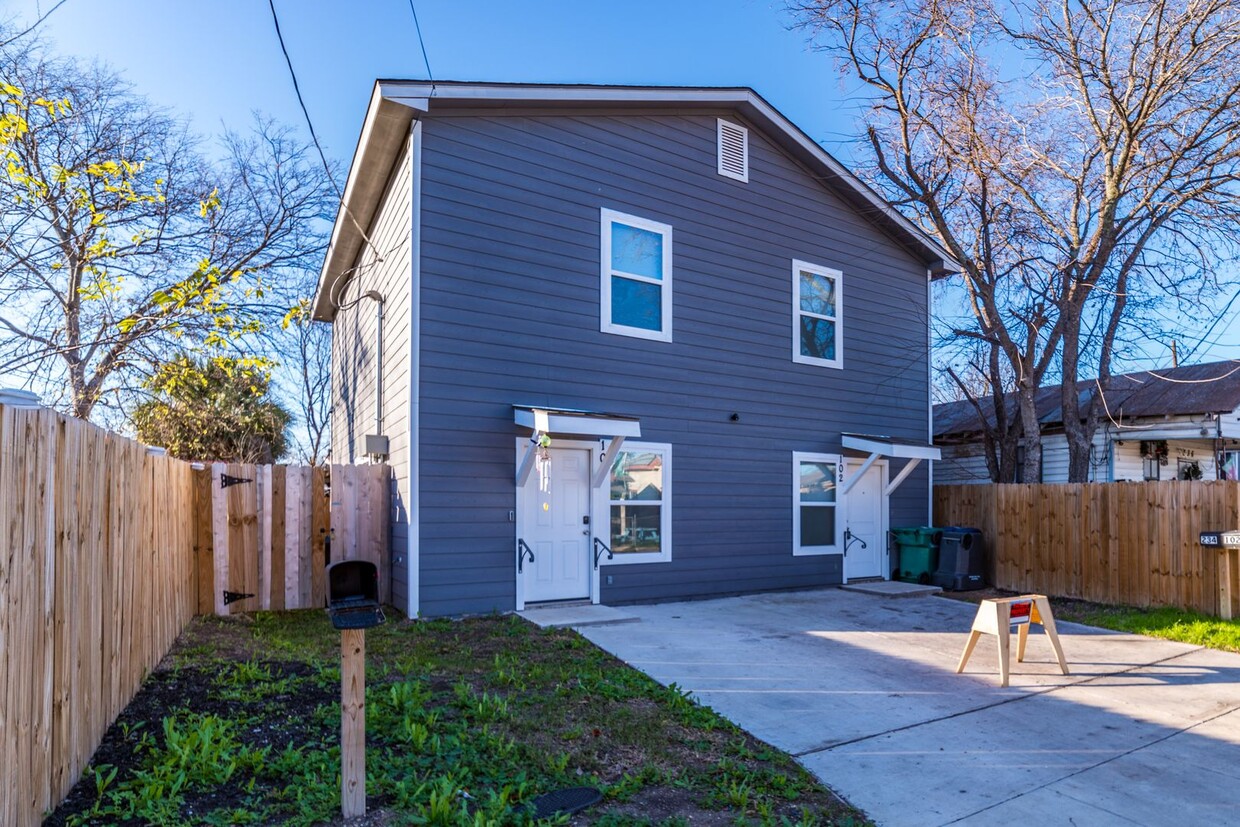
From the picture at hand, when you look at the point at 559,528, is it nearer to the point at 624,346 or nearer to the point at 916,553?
the point at 624,346

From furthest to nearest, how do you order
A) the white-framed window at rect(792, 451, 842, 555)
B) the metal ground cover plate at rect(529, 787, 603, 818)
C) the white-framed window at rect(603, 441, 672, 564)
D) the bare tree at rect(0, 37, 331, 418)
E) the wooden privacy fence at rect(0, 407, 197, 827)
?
the white-framed window at rect(792, 451, 842, 555)
the bare tree at rect(0, 37, 331, 418)
the white-framed window at rect(603, 441, 672, 564)
the metal ground cover plate at rect(529, 787, 603, 818)
the wooden privacy fence at rect(0, 407, 197, 827)

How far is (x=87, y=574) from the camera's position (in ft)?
12.6

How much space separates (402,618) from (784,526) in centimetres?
524

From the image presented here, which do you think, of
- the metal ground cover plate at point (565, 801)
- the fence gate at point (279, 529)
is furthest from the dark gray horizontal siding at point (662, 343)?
the metal ground cover plate at point (565, 801)

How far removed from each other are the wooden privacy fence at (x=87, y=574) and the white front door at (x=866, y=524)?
780 centimetres

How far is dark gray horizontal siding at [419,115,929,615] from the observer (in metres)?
8.20

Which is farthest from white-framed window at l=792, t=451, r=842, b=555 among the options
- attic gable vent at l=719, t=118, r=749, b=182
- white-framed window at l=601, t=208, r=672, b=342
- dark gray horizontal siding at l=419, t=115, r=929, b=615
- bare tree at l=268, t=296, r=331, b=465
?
bare tree at l=268, t=296, r=331, b=465

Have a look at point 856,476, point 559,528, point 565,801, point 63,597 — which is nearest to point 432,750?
point 565,801

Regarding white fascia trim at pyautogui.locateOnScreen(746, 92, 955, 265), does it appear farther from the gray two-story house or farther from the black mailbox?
the black mailbox

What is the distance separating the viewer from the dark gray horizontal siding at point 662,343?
323 inches

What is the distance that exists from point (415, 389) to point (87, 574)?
4.26 metres

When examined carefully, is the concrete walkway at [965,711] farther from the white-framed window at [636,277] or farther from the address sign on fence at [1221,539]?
the white-framed window at [636,277]

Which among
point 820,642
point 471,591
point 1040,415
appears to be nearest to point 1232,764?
point 820,642

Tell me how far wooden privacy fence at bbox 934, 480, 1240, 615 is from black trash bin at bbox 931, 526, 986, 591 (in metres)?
0.38
